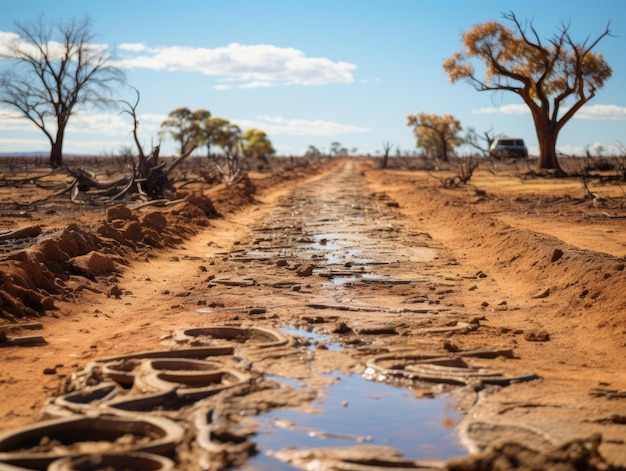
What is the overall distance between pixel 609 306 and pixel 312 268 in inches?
155

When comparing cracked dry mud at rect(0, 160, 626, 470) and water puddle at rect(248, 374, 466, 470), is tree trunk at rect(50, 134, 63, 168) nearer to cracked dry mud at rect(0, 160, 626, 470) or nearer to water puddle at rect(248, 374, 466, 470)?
cracked dry mud at rect(0, 160, 626, 470)

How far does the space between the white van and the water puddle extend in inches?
1766

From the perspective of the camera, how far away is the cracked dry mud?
13.8 feet

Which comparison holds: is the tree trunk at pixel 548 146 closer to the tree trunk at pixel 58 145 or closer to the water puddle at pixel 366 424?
the tree trunk at pixel 58 145

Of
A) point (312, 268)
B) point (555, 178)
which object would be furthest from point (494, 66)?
point (312, 268)

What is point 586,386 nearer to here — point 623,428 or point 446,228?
point 623,428

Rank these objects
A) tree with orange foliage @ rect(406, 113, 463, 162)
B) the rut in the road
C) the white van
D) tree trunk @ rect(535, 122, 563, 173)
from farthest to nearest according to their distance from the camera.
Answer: tree with orange foliage @ rect(406, 113, 463, 162) → the white van → tree trunk @ rect(535, 122, 563, 173) → the rut in the road

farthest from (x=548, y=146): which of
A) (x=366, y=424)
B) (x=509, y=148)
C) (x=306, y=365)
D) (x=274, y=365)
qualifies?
(x=366, y=424)

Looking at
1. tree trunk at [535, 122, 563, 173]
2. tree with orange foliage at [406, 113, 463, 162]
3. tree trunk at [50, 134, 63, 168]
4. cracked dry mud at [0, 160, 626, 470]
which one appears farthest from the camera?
tree with orange foliage at [406, 113, 463, 162]

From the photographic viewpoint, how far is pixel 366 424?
15.7 feet

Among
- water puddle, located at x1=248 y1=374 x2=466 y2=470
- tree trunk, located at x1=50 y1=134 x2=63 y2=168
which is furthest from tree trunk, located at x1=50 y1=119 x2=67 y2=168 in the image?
water puddle, located at x1=248 y1=374 x2=466 y2=470

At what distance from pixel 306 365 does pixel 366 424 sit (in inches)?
46.8

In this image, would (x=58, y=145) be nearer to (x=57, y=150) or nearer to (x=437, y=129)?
(x=57, y=150)

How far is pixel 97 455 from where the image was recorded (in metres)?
3.94
